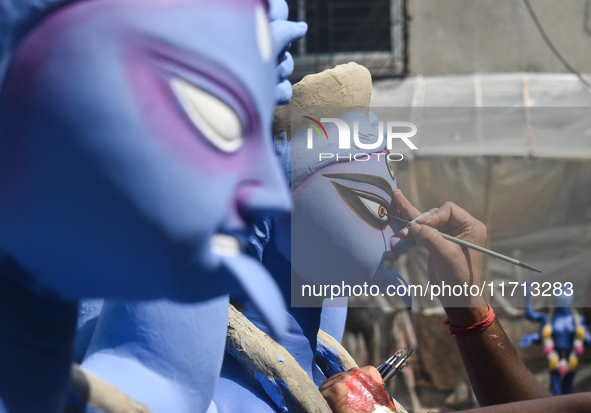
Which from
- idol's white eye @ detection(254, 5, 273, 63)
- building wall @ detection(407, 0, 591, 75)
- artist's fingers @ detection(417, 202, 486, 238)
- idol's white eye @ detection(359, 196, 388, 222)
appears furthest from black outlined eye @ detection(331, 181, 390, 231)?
building wall @ detection(407, 0, 591, 75)

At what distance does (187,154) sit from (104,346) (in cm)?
47

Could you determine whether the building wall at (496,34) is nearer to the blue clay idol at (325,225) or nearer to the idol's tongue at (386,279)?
the blue clay idol at (325,225)

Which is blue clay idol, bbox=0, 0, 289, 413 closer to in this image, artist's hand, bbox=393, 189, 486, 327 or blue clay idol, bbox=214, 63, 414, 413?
blue clay idol, bbox=214, 63, 414, 413

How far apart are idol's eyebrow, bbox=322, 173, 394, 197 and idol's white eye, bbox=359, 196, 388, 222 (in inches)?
1.7

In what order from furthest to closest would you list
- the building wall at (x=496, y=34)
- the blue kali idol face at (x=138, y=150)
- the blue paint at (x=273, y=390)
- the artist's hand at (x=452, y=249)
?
the building wall at (x=496, y=34), the artist's hand at (x=452, y=249), the blue paint at (x=273, y=390), the blue kali idol face at (x=138, y=150)

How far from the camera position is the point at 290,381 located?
1286mm

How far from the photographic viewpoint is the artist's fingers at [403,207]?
5.10 ft

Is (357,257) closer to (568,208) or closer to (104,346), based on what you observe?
(104,346)

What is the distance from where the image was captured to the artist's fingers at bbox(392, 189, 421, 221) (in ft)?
5.10

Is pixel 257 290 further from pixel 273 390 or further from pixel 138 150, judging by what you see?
pixel 273 390

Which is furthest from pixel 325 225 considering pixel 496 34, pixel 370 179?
pixel 496 34

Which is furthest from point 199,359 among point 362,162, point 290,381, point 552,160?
point 552,160

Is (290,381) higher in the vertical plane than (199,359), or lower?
lower

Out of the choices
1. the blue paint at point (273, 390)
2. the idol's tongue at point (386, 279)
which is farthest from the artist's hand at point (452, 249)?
the blue paint at point (273, 390)
